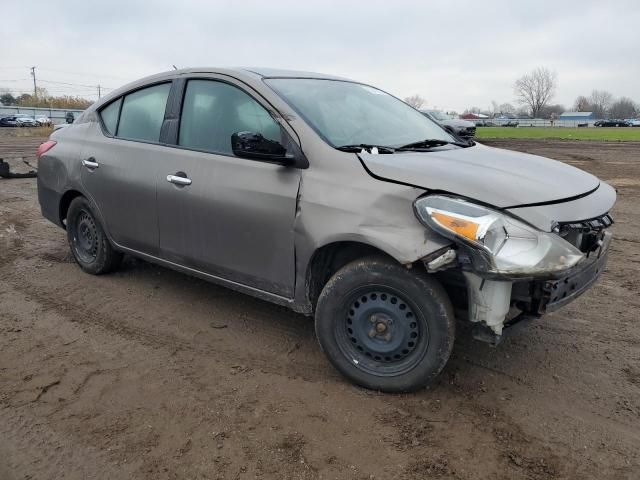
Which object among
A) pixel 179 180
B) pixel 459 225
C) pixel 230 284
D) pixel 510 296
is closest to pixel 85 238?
pixel 179 180

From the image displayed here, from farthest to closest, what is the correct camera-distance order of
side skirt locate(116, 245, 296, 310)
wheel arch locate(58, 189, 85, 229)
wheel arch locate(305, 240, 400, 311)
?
wheel arch locate(58, 189, 85, 229), side skirt locate(116, 245, 296, 310), wheel arch locate(305, 240, 400, 311)

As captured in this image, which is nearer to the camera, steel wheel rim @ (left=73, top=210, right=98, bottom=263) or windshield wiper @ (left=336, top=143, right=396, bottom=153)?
windshield wiper @ (left=336, top=143, right=396, bottom=153)

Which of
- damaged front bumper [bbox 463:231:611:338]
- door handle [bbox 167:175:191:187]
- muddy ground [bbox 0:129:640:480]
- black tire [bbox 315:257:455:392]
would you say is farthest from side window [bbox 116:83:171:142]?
damaged front bumper [bbox 463:231:611:338]

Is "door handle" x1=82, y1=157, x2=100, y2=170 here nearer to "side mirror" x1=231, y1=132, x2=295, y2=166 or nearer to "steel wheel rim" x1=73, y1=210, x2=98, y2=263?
"steel wheel rim" x1=73, y1=210, x2=98, y2=263

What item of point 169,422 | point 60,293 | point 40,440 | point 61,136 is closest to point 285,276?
point 169,422

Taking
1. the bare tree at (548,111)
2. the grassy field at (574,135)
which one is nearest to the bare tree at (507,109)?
the bare tree at (548,111)

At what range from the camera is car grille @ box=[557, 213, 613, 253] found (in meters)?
2.69

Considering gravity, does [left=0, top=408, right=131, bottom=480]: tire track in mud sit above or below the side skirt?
below

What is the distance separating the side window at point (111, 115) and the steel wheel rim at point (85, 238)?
31.5 inches

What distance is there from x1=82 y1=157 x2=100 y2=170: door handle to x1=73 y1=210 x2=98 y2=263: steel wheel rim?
1.51 feet

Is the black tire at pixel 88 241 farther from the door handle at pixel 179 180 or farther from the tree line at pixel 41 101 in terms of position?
the tree line at pixel 41 101

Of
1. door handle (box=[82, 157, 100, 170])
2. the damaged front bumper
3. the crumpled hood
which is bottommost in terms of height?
the damaged front bumper

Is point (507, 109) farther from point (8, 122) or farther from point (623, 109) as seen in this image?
point (8, 122)

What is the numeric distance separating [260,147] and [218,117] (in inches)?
28.5
